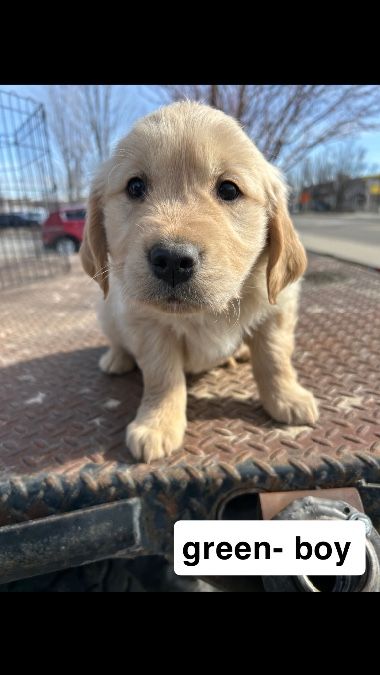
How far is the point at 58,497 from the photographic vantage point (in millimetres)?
1418

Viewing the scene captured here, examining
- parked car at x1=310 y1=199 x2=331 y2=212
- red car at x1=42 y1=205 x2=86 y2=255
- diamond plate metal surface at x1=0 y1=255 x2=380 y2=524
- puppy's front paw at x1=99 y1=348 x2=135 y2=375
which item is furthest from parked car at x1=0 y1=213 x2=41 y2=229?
puppy's front paw at x1=99 y1=348 x2=135 y2=375

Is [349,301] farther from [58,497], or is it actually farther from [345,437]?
[58,497]

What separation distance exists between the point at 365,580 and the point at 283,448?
475 mm

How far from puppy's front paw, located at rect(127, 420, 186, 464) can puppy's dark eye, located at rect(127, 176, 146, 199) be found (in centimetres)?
88

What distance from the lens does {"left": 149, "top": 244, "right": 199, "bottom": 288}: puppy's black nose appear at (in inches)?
52.6

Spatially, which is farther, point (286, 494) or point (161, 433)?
point (161, 433)

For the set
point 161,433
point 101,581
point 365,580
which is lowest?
point 101,581

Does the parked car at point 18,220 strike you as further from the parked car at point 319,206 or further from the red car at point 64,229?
the parked car at point 319,206

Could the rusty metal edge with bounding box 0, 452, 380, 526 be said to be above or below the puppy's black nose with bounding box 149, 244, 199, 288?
below

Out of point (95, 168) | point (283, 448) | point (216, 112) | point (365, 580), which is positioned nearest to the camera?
point (365, 580)

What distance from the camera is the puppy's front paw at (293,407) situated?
1.72m

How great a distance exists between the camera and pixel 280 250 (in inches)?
69.7

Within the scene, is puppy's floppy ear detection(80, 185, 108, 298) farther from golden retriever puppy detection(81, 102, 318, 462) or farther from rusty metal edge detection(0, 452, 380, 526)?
rusty metal edge detection(0, 452, 380, 526)

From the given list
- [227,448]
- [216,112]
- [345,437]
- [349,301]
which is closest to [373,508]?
[345,437]
